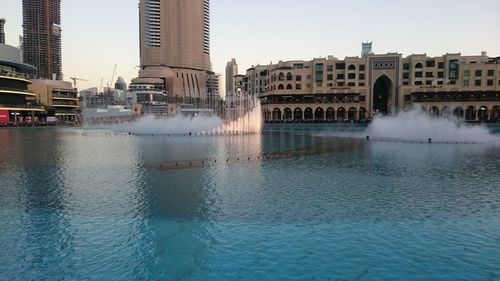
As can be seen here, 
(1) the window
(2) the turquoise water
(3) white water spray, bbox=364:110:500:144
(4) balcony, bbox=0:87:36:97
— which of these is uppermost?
(1) the window

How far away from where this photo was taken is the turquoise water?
39.9 ft

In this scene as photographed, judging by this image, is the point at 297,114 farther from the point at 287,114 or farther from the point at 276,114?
the point at 276,114

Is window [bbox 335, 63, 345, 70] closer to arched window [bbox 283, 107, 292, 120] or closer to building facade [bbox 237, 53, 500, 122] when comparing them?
building facade [bbox 237, 53, 500, 122]

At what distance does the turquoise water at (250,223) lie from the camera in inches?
479

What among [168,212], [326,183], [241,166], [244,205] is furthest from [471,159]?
[168,212]

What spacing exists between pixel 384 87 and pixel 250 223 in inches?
4501

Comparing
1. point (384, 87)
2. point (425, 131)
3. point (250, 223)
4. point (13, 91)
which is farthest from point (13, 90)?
point (250, 223)

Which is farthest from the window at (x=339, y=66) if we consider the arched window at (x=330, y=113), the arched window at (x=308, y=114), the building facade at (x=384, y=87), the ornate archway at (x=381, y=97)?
the arched window at (x=308, y=114)

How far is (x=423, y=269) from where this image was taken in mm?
11984

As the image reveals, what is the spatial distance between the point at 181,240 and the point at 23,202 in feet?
33.9

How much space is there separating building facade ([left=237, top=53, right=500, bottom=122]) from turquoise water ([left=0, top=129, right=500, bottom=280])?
81934 millimetres

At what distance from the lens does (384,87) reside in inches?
4739

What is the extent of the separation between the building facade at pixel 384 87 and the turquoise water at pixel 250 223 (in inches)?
3226

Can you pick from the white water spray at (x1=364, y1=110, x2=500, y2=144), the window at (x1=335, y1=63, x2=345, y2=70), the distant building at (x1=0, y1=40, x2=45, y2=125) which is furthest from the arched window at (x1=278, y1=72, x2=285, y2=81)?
the distant building at (x1=0, y1=40, x2=45, y2=125)
